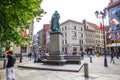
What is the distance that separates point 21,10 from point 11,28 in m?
2.43

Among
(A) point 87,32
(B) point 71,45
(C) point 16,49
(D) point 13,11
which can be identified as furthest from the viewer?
(A) point 87,32

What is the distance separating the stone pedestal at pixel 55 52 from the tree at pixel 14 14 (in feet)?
16.2

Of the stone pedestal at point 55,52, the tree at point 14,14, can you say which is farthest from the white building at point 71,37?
the tree at point 14,14

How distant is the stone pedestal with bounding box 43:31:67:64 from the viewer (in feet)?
58.0

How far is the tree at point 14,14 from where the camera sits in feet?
32.8

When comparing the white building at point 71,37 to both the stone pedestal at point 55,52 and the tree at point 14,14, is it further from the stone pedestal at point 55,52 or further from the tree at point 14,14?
the tree at point 14,14

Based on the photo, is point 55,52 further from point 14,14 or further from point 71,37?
point 71,37

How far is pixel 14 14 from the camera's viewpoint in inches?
435

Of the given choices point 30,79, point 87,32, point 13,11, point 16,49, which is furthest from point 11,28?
point 87,32

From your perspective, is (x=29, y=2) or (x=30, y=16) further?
(x=30, y=16)

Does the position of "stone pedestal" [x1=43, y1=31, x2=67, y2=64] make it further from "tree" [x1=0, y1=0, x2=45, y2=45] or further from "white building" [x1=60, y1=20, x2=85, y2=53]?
"white building" [x1=60, y1=20, x2=85, y2=53]

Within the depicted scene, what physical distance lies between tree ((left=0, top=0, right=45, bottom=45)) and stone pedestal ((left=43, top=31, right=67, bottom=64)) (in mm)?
4929

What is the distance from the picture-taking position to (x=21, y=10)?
10.9 metres

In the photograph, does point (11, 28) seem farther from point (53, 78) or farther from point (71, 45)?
point (71, 45)
